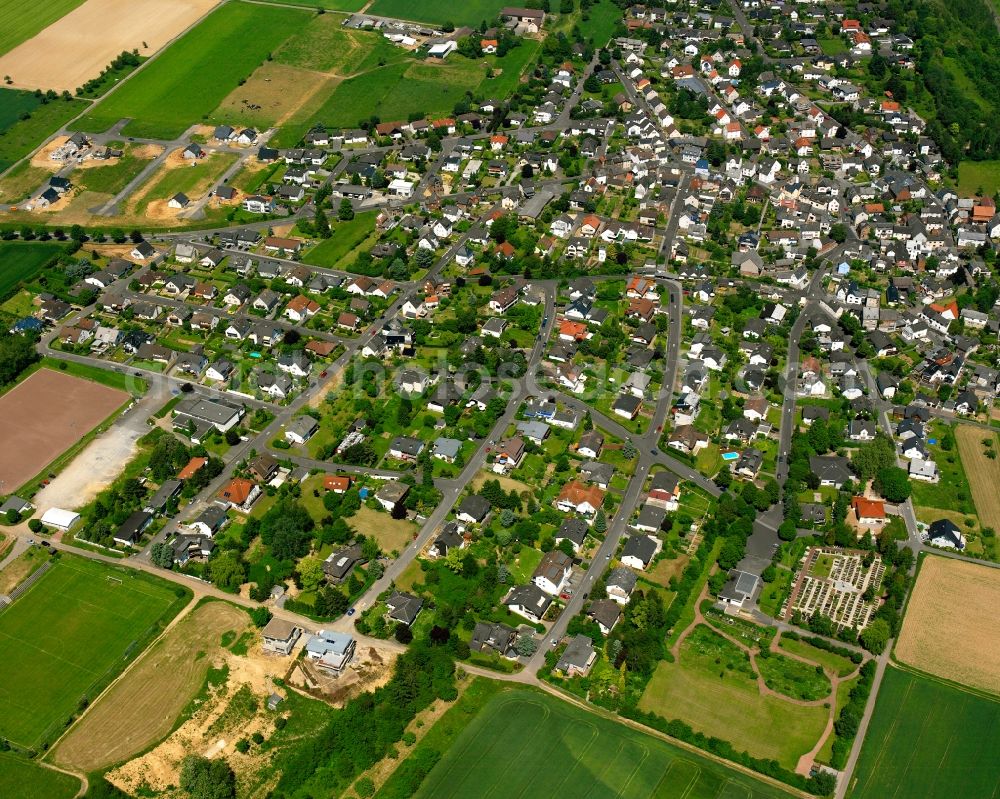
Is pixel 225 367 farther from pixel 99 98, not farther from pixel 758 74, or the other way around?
pixel 758 74

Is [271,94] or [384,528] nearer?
[384,528]

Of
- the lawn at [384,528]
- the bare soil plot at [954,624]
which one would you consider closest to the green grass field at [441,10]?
the lawn at [384,528]

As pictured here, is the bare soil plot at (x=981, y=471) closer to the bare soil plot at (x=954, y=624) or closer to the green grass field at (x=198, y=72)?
the bare soil plot at (x=954, y=624)

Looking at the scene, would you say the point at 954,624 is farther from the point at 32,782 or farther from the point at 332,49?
the point at 332,49

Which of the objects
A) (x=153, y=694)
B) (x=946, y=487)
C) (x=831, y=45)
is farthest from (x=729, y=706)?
(x=831, y=45)

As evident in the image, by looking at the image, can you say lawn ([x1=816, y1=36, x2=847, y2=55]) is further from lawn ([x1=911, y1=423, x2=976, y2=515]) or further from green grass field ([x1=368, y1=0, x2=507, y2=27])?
lawn ([x1=911, y1=423, x2=976, y2=515])

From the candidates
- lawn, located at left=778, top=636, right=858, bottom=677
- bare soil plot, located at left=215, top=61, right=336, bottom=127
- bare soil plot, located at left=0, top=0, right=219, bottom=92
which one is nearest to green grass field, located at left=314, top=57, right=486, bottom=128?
bare soil plot, located at left=215, top=61, right=336, bottom=127
